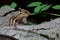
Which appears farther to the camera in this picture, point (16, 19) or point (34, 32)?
point (16, 19)

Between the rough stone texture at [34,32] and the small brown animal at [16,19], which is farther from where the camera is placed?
the small brown animal at [16,19]

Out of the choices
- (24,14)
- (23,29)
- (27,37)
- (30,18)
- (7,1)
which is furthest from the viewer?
(7,1)

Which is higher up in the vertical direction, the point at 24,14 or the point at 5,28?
the point at 24,14

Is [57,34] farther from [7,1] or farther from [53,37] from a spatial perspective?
[7,1]

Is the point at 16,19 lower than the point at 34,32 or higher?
higher

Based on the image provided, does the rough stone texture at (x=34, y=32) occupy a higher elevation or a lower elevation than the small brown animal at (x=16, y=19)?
lower

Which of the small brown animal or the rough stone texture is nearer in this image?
the rough stone texture

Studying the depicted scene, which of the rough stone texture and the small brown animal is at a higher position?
the small brown animal

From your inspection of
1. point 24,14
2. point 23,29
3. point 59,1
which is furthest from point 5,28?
point 59,1
